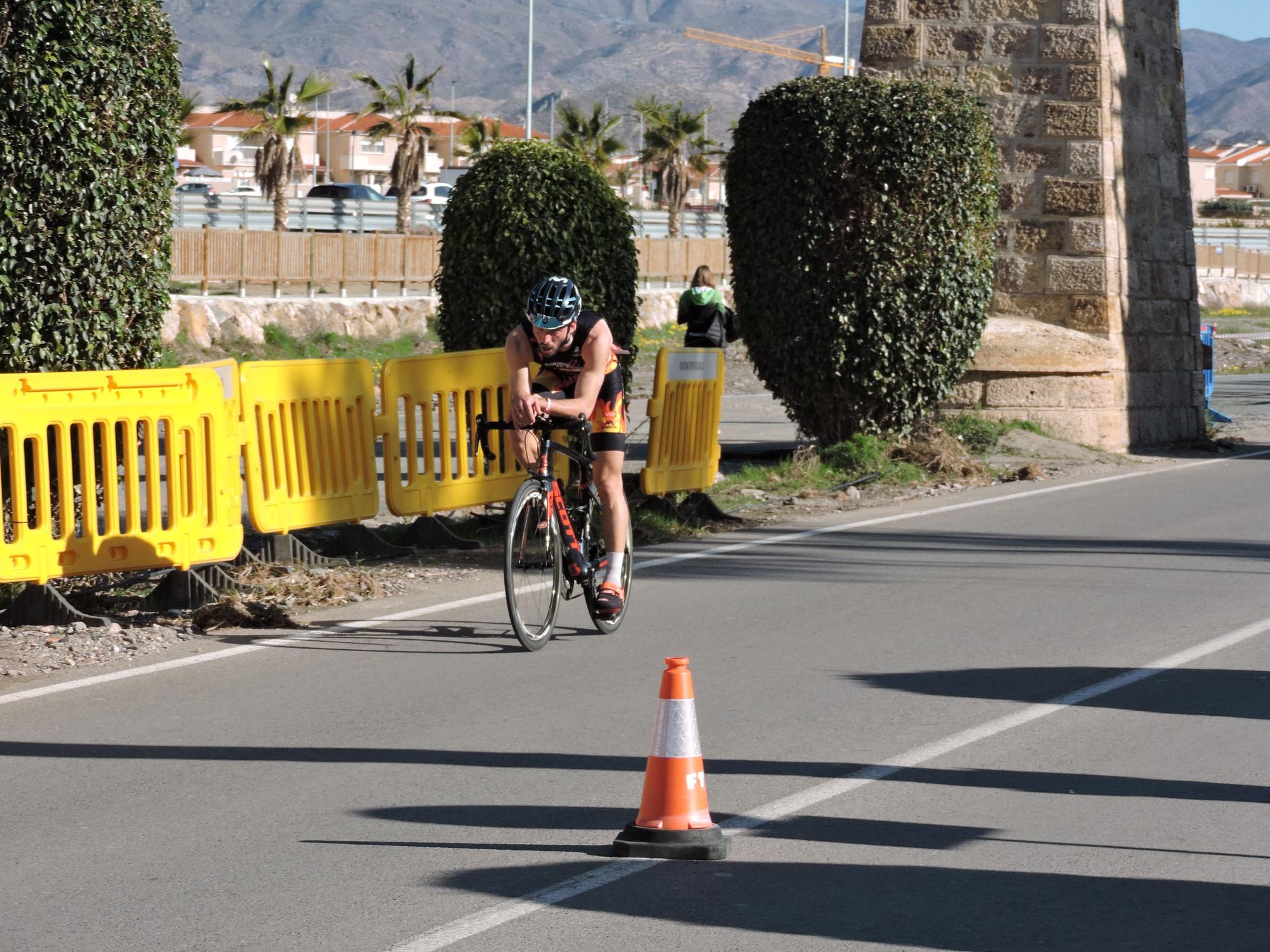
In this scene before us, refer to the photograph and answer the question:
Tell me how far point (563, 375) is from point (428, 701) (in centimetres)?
198

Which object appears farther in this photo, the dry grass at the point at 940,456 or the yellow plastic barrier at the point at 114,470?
the dry grass at the point at 940,456

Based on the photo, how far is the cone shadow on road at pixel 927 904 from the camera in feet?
15.2

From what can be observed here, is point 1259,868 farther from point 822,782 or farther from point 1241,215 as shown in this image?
point 1241,215

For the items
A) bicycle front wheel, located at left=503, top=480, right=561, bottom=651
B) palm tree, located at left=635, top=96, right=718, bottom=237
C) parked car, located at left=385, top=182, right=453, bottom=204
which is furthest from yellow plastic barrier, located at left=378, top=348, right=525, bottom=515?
palm tree, located at left=635, top=96, right=718, bottom=237

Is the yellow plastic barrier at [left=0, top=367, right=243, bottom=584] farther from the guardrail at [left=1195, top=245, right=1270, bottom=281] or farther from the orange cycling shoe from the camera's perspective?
the guardrail at [left=1195, top=245, right=1270, bottom=281]

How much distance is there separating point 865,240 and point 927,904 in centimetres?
1112

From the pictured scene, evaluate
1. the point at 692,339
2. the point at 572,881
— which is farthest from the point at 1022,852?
the point at 692,339

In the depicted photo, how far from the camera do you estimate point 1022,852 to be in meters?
5.36

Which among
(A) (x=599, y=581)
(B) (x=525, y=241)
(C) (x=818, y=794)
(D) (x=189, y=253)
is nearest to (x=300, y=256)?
(D) (x=189, y=253)

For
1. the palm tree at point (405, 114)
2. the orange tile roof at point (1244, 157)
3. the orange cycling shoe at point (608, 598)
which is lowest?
the orange cycling shoe at point (608, 598)

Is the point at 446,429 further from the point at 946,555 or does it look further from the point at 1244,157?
the point at 1244,157

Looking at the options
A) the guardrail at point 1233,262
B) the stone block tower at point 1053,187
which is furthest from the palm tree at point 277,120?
the stone block tower at point 1053,187

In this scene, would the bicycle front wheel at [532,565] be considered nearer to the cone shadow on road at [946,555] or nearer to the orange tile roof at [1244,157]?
the cone shadow on road at [946,555]

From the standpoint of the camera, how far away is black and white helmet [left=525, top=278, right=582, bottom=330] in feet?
27.6
